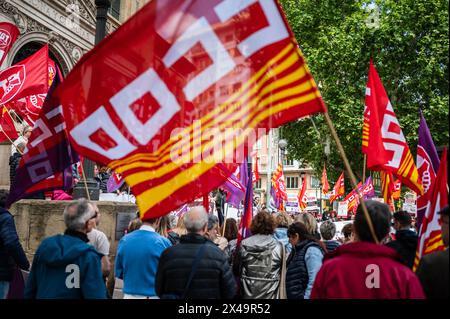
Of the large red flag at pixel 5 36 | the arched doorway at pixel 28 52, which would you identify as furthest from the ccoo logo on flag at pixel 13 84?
the arched doorway at pixel 28 52

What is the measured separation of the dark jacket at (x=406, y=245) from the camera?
417cm

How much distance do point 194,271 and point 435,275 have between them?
1.68 meters

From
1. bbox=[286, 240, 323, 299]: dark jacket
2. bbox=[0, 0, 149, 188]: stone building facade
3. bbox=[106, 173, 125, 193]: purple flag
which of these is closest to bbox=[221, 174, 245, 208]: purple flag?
bbox=[286, 240, 323, 299]: dark jacket

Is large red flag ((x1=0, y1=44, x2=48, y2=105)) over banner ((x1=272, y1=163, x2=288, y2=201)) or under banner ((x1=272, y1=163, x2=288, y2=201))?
over

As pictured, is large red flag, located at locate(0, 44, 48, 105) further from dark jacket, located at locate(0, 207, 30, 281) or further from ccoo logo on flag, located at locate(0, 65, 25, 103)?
dark jacket, located at locate(0, 207, 30, 281)

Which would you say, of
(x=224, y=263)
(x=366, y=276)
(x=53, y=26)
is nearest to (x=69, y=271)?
(x=224, y=263)

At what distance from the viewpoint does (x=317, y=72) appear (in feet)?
79.2

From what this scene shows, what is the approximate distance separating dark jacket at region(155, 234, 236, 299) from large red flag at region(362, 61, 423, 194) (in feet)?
10.2

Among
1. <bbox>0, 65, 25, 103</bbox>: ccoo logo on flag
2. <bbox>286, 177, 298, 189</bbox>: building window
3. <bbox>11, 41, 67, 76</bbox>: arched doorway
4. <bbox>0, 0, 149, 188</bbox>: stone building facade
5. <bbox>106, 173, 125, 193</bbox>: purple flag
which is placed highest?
<bbox>0, 0, 149, 188</bbox>: stone building facade

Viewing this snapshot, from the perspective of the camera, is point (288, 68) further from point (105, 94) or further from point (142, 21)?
point (105, 94)

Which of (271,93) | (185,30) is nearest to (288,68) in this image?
(271,93)

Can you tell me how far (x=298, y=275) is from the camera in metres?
4.58

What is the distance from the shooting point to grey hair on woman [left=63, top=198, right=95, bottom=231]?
344cm

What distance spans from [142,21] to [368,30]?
2169cm
